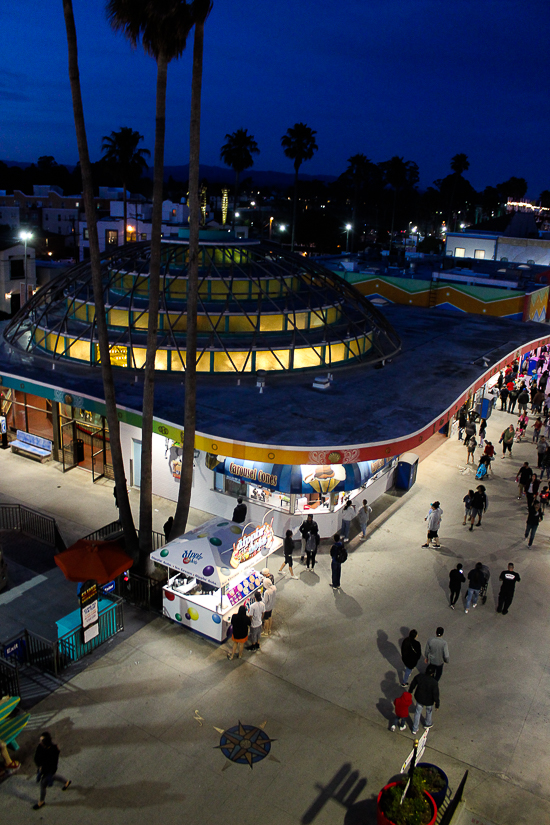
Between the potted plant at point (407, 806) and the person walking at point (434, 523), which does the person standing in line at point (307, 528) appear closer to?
the person walking at point (434, 523)

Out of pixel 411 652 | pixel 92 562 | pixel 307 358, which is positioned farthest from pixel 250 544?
pixel 307 358

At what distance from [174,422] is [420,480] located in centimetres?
1162

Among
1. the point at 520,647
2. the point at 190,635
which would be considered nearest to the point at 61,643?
the point at 190,635

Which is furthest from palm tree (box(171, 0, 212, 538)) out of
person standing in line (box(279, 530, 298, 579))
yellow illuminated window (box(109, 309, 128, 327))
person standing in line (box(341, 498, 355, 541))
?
yellow illuminated window (box(109, 309, 128, 327))

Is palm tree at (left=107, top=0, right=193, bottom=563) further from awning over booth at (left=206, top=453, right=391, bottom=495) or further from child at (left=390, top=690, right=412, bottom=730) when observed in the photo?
child at (left=390, top=690, right=412, bottom=730)

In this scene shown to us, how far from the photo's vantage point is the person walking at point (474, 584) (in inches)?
709

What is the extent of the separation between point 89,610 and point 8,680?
222 centimetres

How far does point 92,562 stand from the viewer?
54.2 ft

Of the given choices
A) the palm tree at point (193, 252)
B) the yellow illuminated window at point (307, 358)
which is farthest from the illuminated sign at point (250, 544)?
the yellow illuminated window at point (307, 358)

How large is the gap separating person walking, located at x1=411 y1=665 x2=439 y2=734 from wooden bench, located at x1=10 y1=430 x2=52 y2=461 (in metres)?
19.1

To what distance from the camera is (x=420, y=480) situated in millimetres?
27734

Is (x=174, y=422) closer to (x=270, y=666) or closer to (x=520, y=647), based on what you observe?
(x=270, y=666)

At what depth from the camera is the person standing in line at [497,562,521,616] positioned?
17891 mm

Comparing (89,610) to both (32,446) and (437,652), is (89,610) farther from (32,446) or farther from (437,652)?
(32,446)
